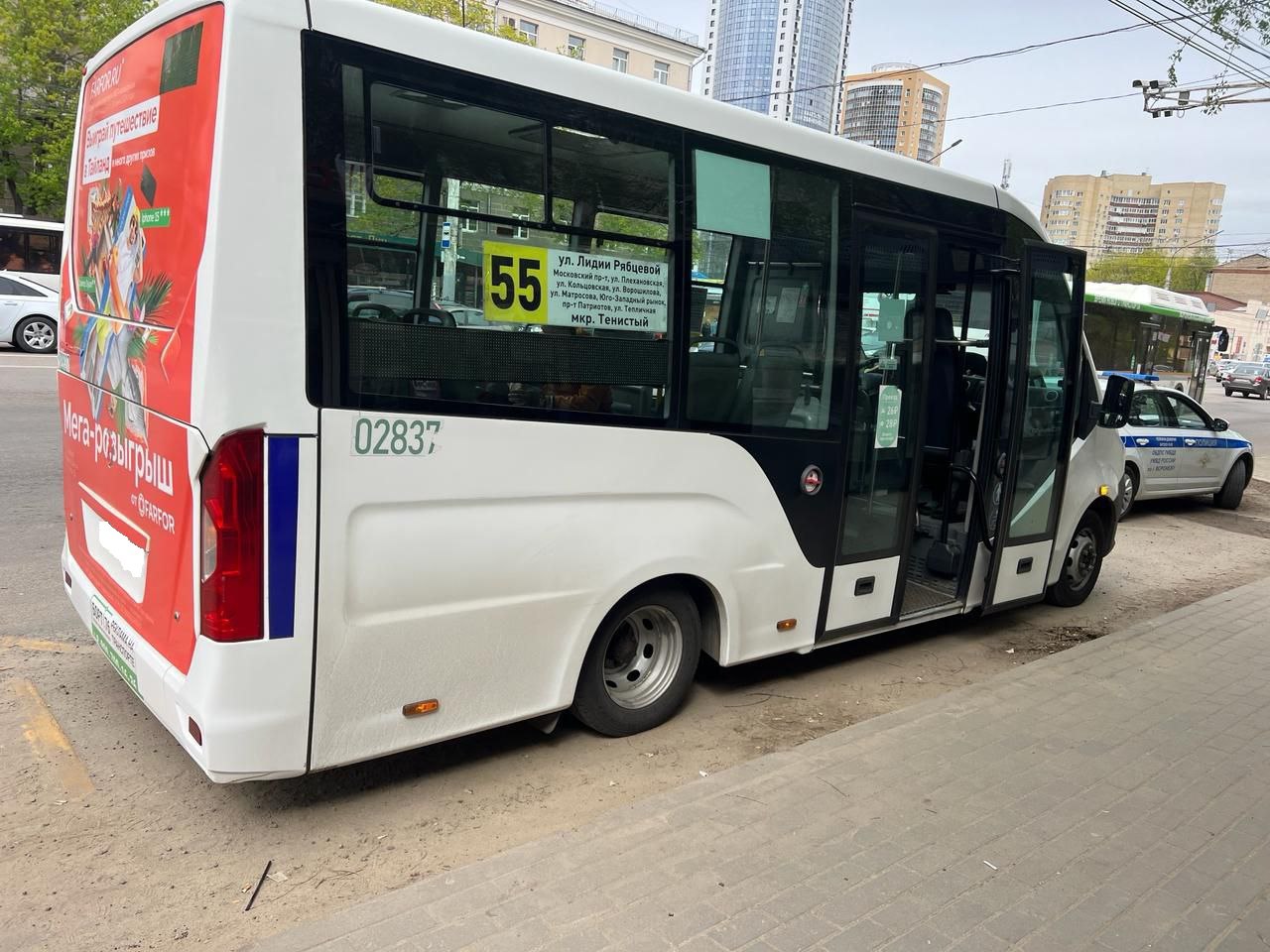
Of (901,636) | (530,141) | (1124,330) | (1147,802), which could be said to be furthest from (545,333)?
(1124,330)

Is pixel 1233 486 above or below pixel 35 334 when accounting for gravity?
below

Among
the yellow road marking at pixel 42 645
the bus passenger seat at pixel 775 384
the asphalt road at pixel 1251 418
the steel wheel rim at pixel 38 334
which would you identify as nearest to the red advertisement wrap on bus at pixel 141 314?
the yellow road marking at pixel 42 645

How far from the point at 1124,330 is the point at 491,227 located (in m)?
18.1

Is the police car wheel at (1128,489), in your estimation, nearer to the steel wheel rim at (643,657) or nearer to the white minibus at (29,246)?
the steel wheel rim at (643,657)

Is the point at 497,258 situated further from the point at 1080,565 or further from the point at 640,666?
the point at 1080,565

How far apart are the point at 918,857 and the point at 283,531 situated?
2.41m

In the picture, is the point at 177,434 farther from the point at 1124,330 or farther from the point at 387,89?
the point at 1124,330

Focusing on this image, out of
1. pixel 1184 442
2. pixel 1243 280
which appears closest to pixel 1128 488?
pixel 1184 442

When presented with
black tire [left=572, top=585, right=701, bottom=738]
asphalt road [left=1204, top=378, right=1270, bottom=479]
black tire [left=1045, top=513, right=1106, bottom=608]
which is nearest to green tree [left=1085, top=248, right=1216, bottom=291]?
asphalt road [left=1204, top=378, right=1270, bottom=479]

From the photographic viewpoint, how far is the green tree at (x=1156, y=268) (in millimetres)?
73125

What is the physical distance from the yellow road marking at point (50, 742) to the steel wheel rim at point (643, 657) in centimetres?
208

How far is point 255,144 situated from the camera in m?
2.80

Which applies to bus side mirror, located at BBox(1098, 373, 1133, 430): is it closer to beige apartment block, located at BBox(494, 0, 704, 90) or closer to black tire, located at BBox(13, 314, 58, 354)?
black tire, located at BBox(13, 314, 58, 354)

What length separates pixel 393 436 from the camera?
3.11 metres
